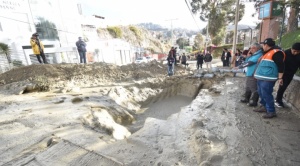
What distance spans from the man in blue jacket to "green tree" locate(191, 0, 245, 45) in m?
24.6

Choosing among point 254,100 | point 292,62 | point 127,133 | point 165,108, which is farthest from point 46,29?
point 292,62

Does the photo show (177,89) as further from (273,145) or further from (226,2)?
(226,2)

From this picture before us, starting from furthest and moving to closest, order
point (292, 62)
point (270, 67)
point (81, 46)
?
point (81, 46) → point (292, 62) → point (270, 67)

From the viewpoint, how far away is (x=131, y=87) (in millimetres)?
8367

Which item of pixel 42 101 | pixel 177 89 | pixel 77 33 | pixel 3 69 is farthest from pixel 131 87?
pixel 77 33

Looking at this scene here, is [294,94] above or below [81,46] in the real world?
below

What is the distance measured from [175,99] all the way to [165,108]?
5.05 ft

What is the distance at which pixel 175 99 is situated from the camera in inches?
357

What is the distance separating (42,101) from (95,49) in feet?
51.6

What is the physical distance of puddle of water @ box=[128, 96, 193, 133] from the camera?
6.67 m

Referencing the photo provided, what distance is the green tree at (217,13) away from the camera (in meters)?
25.0

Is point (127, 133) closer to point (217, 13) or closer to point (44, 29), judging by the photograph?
point (44, 29)

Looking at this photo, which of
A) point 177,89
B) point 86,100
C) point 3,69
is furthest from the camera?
point 3,69

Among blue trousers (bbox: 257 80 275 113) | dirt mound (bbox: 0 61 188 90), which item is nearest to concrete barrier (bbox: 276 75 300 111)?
blue trousers (bbox: 257 80 275 113)
